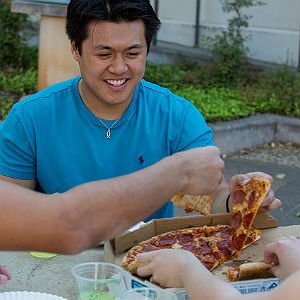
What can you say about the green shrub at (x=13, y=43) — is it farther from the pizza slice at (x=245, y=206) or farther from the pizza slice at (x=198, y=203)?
the pizza slice at (x=245, y=206)

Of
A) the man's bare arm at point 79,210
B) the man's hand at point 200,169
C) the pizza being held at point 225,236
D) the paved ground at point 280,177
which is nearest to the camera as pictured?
the man's bare arm at point 79,210

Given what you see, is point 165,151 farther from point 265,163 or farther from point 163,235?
point 265,163

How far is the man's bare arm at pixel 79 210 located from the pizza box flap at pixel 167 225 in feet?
2.14

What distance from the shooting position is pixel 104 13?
2.76 metres

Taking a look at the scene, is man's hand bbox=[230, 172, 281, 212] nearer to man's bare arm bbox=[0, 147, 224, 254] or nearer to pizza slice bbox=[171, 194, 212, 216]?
pizza slice bbox=[171, 194, 212, 216]

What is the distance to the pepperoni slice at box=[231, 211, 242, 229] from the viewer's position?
2.60m

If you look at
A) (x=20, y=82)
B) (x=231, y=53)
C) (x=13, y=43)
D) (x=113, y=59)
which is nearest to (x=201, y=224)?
(x=113, y=59)

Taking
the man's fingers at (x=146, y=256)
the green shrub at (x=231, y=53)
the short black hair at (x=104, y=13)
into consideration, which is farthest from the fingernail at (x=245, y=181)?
the green shrub at (x=231, y=53)

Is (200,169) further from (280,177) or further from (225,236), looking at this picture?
(280,177)

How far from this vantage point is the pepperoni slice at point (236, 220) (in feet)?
8.54

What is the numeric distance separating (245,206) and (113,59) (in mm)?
767

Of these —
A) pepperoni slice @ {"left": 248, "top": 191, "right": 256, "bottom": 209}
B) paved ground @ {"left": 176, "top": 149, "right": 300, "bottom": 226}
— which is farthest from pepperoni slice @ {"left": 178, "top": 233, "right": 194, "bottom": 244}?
paved ground @ {"left": 176, "top": 149, "right": 300, "bottom": 226}

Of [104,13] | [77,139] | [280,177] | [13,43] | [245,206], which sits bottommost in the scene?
[280,177]

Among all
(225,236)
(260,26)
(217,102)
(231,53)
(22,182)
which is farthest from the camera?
(260,26)
